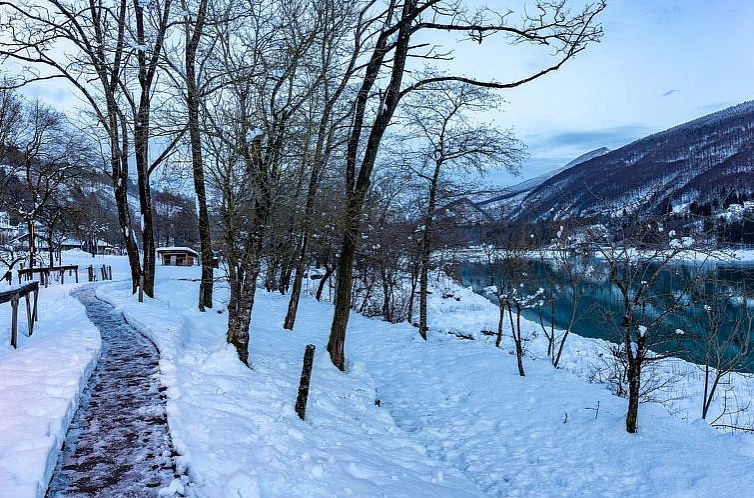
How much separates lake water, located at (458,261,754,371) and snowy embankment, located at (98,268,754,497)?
2.66 meters

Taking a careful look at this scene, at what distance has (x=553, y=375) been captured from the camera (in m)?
10.9

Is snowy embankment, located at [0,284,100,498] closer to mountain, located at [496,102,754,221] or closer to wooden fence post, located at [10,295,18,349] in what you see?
wooden fence post, located at [10,295,18,349]

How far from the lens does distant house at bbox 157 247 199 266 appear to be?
49.6 m

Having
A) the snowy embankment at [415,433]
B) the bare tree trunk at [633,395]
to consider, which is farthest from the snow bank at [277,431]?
the bare tree trunk at [633,395]

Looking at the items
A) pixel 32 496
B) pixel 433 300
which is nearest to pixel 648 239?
pixel 32 496

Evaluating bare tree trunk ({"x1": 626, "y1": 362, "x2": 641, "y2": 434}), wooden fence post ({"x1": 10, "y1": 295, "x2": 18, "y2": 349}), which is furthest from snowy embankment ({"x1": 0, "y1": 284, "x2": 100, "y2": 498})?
bare tree trunk ({"x1": 626, "y1": 362, "x2": 641, "y2": 434})

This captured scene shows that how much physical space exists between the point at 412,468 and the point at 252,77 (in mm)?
7069

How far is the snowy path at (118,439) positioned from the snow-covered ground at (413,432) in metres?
0.22

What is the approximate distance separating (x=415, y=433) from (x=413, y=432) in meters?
0.06

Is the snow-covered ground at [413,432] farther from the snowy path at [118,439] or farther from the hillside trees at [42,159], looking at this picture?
the hillside trees at [42,159]

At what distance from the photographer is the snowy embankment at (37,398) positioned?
379cm

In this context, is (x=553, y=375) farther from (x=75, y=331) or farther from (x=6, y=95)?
(x=6, y=95)

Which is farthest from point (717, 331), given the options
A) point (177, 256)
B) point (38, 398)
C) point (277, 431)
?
point (177, 256)

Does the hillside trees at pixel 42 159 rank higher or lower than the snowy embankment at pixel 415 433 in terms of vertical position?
higher
